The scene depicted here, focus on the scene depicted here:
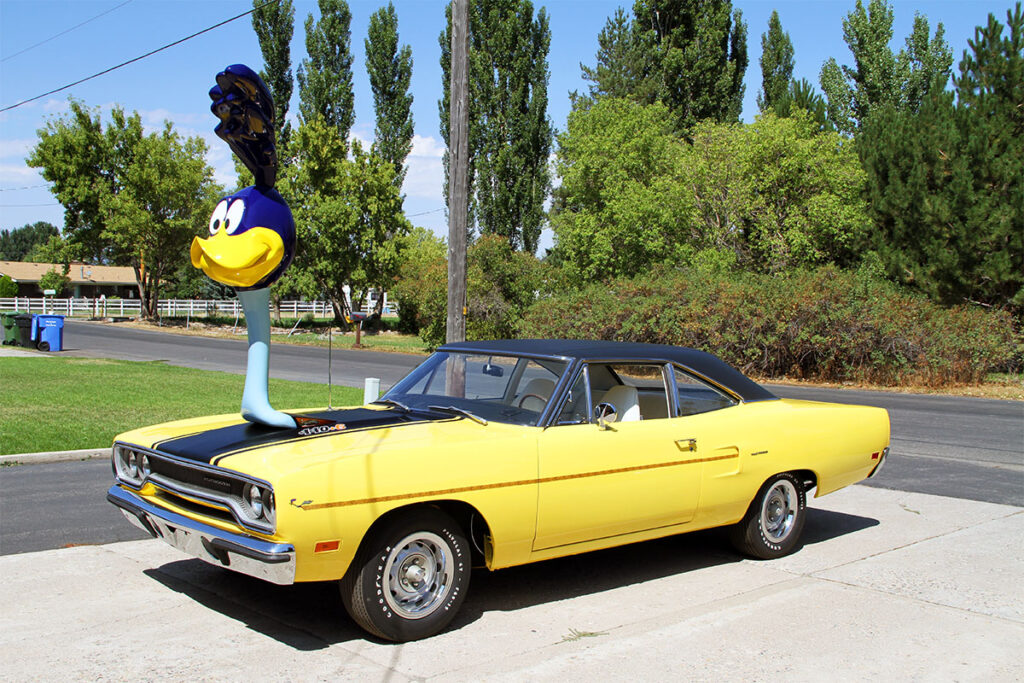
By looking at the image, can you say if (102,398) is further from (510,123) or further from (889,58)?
(889,58)

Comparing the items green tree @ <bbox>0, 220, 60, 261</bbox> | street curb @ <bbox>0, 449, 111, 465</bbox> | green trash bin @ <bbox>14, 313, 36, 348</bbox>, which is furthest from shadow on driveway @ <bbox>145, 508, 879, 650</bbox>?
green tree @ <bbox>0, 220, 60, 261</bbox>

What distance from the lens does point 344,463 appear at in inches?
169

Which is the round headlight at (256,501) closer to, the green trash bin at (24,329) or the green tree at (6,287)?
the green trash bin at (24,329)

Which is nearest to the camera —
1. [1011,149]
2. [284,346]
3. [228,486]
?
[228,486]

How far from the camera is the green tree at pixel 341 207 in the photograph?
146 feet

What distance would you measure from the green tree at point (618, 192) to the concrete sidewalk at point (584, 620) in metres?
26.5

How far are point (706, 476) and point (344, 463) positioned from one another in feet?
8.34

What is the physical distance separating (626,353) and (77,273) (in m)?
85.2

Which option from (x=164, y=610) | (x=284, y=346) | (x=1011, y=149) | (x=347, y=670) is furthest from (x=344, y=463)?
(x=284, y=346)

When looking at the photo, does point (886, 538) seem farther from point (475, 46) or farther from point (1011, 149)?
point (475, 46)

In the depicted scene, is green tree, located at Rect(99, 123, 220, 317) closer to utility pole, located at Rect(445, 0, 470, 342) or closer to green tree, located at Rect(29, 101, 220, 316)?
green tree, located at Rect(29, 101, 220, 316)

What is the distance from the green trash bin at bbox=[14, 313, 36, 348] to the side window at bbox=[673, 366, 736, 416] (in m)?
25.9

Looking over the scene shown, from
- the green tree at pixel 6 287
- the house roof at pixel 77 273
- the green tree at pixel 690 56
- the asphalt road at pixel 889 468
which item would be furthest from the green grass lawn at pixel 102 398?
the house roof at pixel 77 273

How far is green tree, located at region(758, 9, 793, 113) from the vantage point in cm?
4747
